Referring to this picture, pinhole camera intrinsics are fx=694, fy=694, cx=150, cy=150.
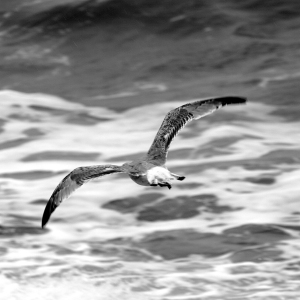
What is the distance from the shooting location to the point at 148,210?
9414mm

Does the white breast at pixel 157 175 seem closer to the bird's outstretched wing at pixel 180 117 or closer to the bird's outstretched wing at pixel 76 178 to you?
the bird's outstretched wing at pixel 76 178

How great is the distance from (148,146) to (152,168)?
19.7 ft

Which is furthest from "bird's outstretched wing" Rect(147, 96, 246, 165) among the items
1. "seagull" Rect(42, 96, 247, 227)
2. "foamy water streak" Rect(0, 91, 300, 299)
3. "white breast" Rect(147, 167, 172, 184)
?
"foamy water streak" Rect(0, 91, 300, 299)

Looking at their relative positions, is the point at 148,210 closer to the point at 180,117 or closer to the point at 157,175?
the point at 180,117

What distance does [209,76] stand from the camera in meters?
14.1

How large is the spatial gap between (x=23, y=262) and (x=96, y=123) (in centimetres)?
555

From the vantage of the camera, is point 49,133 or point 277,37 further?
point 277,37

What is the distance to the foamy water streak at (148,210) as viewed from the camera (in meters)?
7.30

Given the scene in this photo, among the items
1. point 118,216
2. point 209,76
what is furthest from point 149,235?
point 209,76

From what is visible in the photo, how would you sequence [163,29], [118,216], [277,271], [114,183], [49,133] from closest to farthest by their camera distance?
[277,271] < [118,216] < [114,183] < [49,133] < [163,29]

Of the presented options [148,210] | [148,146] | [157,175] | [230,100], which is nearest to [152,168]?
[157,175]

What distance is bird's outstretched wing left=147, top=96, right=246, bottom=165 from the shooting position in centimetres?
677

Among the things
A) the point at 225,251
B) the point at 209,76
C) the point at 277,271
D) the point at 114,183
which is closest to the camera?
the point at 277,271

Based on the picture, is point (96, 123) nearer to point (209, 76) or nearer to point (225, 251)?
point (209, 76)
